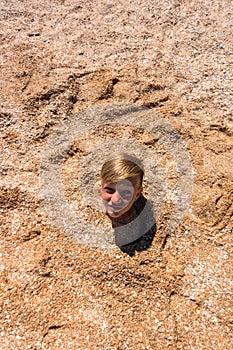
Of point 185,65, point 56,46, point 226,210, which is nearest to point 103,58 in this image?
point 56,46

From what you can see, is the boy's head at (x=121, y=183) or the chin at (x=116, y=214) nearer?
the boy's head at (x=121, y=183)

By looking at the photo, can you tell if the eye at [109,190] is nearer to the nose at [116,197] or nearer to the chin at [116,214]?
the nose at [116,197]

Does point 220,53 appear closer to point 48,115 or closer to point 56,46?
point 56,46

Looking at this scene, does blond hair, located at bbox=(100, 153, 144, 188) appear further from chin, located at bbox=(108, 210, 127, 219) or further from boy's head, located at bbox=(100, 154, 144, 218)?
chin, located at bbox=(108, 210, 127, 219)

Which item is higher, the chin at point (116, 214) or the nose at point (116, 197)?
the nose at point (116, 197)

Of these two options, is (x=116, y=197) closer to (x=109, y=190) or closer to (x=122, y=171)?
(x=109, y=190)

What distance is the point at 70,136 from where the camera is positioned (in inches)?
99.7

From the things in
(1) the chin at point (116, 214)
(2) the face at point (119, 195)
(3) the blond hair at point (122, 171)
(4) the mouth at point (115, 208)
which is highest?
(3) the blond hair at point (122, 171)

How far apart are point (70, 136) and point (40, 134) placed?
254 millimetres

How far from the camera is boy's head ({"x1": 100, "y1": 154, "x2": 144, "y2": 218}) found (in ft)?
6.25

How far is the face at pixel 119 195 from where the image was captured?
193 centimetres

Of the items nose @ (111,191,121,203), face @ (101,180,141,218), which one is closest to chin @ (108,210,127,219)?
face @ (101,180,141,218)

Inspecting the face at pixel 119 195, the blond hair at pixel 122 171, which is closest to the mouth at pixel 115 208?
the face at pixel 119 195

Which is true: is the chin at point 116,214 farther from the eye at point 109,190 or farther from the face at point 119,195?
the eye at point 109,190
